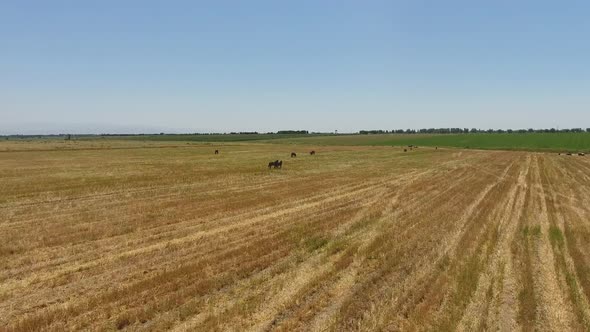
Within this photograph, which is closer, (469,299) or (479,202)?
(469,299)

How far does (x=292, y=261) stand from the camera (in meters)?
11.6

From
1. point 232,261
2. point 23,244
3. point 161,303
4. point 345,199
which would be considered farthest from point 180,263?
point 345,199

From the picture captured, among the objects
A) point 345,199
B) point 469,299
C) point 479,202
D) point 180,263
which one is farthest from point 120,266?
point 479,202

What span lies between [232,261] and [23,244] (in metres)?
6.86

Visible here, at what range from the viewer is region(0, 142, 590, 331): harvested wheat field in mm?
8227

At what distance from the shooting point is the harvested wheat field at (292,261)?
27.0 feet

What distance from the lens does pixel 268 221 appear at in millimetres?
16547

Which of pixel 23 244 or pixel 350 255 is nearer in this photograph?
pixel 350 255

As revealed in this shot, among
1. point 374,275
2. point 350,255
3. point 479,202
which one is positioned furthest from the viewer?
point 479,202

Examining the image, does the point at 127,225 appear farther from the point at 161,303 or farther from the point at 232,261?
the point at 161,303

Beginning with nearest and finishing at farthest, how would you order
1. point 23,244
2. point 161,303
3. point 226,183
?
1. point 161,303
2. point 23,244
3. point 226,183

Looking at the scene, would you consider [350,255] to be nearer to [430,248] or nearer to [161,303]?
[430,248]

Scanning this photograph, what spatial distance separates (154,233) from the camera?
48.0ft

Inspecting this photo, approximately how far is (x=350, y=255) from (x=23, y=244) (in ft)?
32.7
